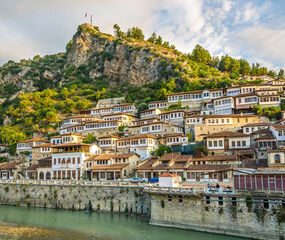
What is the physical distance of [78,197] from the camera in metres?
36.5

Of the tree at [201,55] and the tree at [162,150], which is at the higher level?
the tree at [201,55]

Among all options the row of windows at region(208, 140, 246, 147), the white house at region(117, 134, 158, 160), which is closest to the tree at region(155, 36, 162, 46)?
the white house at region(117, 134, 158, 160)

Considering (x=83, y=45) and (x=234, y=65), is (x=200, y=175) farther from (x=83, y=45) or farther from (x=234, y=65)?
(x=83, y=45)

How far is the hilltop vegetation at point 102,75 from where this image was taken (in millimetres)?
82938

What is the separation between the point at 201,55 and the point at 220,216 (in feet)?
335

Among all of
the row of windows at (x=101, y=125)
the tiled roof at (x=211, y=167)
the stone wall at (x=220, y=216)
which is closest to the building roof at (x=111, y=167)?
the tiled roof at (x=211, y=167)

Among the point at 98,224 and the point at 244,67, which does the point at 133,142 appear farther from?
the point at 244,67

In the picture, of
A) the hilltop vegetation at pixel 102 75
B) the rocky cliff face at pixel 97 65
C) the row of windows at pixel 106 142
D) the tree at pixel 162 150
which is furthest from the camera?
the rocky cliff face at pixel 97 65

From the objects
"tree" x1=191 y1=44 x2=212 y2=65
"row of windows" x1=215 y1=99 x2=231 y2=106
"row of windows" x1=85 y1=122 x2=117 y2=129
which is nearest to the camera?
"row of windows" x1=215 y1=99 x2=231 y2=106

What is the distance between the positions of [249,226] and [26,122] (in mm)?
76734

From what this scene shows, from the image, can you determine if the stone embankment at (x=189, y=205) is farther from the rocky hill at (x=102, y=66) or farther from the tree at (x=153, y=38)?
the tree at (x=153, y=38)

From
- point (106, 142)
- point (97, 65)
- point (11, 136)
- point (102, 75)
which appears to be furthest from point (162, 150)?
point (97, 65)

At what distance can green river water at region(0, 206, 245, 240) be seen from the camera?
24.3 meters

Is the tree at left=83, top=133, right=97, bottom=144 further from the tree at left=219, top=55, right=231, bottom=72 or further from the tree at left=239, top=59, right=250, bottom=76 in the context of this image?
the tree at left=219, top=55, right=231, bottom=72
